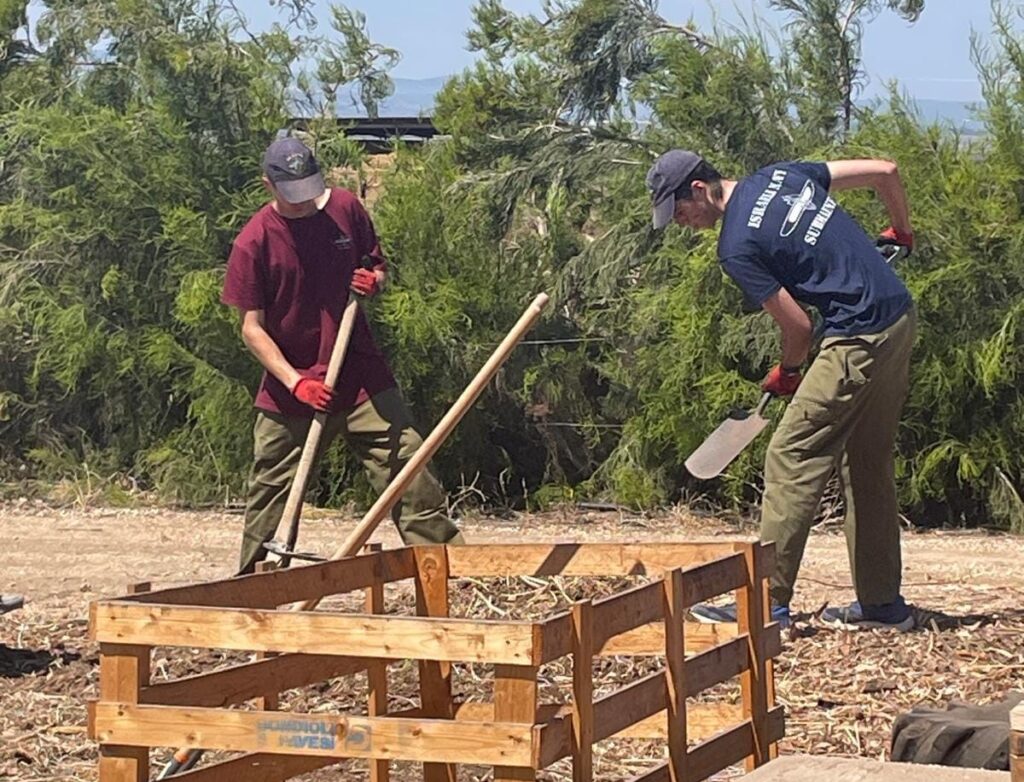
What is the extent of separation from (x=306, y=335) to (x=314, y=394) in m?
0.47

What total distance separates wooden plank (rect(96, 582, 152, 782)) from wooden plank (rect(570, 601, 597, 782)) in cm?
97

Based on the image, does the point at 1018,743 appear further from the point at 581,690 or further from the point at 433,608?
the point at 433,608

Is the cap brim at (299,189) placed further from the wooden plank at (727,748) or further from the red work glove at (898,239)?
the wooden plank at (727,748)

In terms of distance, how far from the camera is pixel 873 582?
21.7ft

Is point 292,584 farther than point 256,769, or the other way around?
point 292,584

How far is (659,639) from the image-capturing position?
512cm

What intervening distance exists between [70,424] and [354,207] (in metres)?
5.68

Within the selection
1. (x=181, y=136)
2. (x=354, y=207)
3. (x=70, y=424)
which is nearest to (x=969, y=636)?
(x=354, y=207)

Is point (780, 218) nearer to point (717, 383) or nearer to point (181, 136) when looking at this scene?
point (717, 383)

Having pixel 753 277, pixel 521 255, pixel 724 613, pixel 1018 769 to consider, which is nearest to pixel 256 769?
pixel 1018 769

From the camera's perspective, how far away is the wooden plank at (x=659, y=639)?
5.07 meters

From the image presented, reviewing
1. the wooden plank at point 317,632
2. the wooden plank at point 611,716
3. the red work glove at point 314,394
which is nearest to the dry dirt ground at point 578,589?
the red work glove at point 314,394

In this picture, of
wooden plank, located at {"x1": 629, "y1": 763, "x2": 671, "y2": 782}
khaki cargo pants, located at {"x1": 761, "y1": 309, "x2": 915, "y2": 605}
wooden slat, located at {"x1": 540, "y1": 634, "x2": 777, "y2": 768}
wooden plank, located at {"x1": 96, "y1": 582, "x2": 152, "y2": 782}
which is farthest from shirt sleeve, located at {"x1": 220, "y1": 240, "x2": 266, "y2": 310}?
wooden plank, located at {"x1": 629, "y1": 763, "x2": 671, "y2": 782}

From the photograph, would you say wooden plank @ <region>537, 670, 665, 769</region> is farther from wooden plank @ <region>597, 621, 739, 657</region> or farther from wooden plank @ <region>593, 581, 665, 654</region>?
wooden plank @ <region>597, 621, 739, 657</region>
